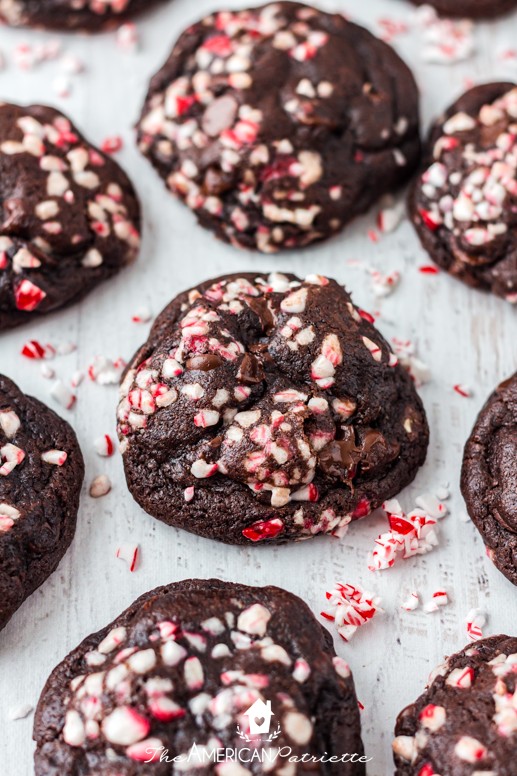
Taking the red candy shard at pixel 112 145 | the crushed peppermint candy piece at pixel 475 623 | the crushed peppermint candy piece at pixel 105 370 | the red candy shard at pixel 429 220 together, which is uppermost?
the red candy shard at pixel 112 145

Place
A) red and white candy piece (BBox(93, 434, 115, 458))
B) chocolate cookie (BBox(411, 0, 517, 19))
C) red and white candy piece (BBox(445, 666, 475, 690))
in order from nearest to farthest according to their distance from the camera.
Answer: red and white candy piece (BBox(445, 666, 475, 690)) < red and white candy piece (BBox(93, 434, 115, 458)) < chocolate cookie (BBox(411, 0, 517, 19))

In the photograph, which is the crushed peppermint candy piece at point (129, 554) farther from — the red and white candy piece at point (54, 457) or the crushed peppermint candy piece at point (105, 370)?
the crushed peppermint candy piece at point (105, 370)

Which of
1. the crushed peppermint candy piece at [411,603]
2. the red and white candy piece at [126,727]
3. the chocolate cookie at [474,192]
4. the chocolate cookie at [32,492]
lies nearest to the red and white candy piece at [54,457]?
the chocolate cookie at [32,492]

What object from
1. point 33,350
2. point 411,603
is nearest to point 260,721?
point 411,603

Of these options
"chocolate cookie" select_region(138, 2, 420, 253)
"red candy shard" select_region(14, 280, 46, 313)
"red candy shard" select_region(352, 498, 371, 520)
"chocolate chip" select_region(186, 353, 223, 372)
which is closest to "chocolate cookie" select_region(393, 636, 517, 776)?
"red candy shard" select_region(352, 498, 371, 520)

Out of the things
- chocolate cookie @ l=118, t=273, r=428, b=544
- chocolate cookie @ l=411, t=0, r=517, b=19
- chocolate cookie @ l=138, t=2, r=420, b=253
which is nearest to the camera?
chocolate cookie @ l=118, t=273, r=428, b=544

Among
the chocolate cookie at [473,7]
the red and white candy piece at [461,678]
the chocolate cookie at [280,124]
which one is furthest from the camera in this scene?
the chocolate cookie at [473,7]

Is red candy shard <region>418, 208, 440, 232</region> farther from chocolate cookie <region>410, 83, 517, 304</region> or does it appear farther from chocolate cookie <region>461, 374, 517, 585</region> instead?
chocolate cookie <region>461, 374, 517, 585</region>
